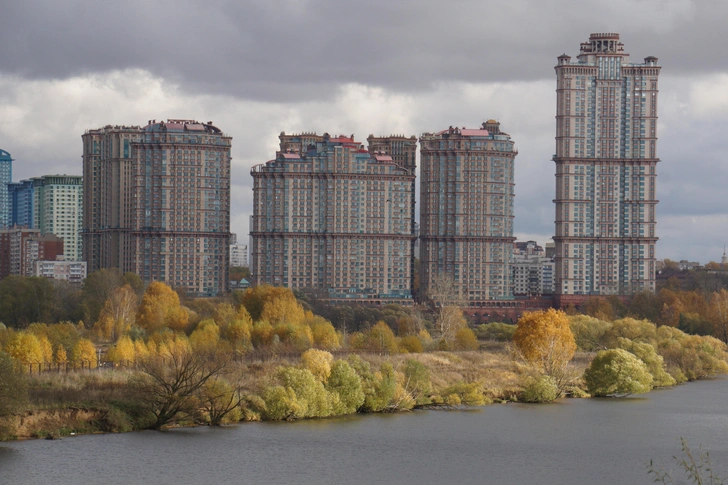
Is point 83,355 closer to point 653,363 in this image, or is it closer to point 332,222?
point 653,363

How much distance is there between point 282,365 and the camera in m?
70.9

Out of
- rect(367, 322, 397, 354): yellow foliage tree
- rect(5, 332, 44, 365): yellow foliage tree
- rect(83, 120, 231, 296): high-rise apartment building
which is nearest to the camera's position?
rect(5, 332, 44, 365): yellow foliage tree

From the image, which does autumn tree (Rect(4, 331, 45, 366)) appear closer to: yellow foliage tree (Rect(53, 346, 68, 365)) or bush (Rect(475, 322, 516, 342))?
yellow foliage tree (Rect(53, 346, 68, 365))

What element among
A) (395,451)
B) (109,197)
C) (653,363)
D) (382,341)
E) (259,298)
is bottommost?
(395,451)

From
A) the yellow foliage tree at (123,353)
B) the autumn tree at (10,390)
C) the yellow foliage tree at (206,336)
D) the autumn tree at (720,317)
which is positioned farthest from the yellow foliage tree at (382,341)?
Result: the autumn tree at (10,390)

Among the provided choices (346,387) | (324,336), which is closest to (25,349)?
(346,387)

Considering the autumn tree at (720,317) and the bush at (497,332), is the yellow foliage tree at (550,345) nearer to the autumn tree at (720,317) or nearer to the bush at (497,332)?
the bush at (497,332)

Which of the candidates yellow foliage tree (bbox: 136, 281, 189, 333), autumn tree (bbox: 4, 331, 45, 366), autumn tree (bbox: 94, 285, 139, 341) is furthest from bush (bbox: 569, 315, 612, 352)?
autumn tree (bbox: 4, 331, 45, 366)

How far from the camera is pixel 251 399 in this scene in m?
64.9

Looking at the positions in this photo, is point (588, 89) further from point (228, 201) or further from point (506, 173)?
point (228, 201)

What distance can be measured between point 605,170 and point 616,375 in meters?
76.4

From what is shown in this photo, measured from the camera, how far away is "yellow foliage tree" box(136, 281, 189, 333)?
101812 mm

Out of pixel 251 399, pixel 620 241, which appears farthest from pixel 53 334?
pixel 620 241

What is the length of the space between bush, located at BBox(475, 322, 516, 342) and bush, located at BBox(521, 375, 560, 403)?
34.7 m
